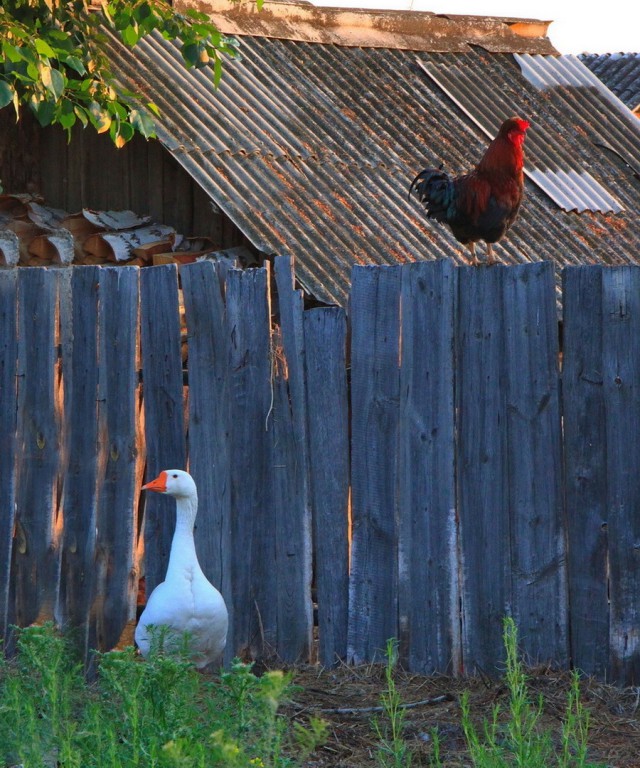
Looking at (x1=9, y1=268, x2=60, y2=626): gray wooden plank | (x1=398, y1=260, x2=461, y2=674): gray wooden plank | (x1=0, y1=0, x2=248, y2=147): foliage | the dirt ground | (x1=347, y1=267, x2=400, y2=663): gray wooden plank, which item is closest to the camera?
the dirt ground

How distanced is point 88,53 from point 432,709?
219 inches

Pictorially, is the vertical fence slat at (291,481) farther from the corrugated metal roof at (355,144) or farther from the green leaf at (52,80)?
the corrugated metal roof at (355,144)

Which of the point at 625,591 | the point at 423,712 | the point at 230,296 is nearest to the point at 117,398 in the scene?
the point at 230,296

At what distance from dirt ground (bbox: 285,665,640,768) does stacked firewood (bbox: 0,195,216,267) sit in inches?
150

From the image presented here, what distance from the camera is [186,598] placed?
4.67 meters

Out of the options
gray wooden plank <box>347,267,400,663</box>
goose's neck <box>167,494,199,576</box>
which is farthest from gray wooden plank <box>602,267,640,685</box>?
goose's neck <box>167,494,199,576</box>

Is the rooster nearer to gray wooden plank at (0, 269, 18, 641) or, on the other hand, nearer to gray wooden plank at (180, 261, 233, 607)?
gray wooden plank at (180, 261, 233, 607)

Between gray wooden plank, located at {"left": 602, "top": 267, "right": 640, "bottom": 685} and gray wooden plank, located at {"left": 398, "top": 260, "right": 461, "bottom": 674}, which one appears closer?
gray wooden plank, located at {"left": 602, "top": 267, "right": 640, "bottom": 685}

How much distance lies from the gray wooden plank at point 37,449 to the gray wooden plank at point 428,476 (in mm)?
1741

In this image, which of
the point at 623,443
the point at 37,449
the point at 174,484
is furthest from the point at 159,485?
the point at 623,443

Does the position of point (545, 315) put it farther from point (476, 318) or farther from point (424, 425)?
point (424, 425)

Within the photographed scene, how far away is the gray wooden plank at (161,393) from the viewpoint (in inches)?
209

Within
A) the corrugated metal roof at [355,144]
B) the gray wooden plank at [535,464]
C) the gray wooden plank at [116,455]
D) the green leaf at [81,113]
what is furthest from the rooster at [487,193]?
the gray wooden plank at [116,455]

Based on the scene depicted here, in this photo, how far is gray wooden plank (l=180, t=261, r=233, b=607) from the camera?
5.21 meters
